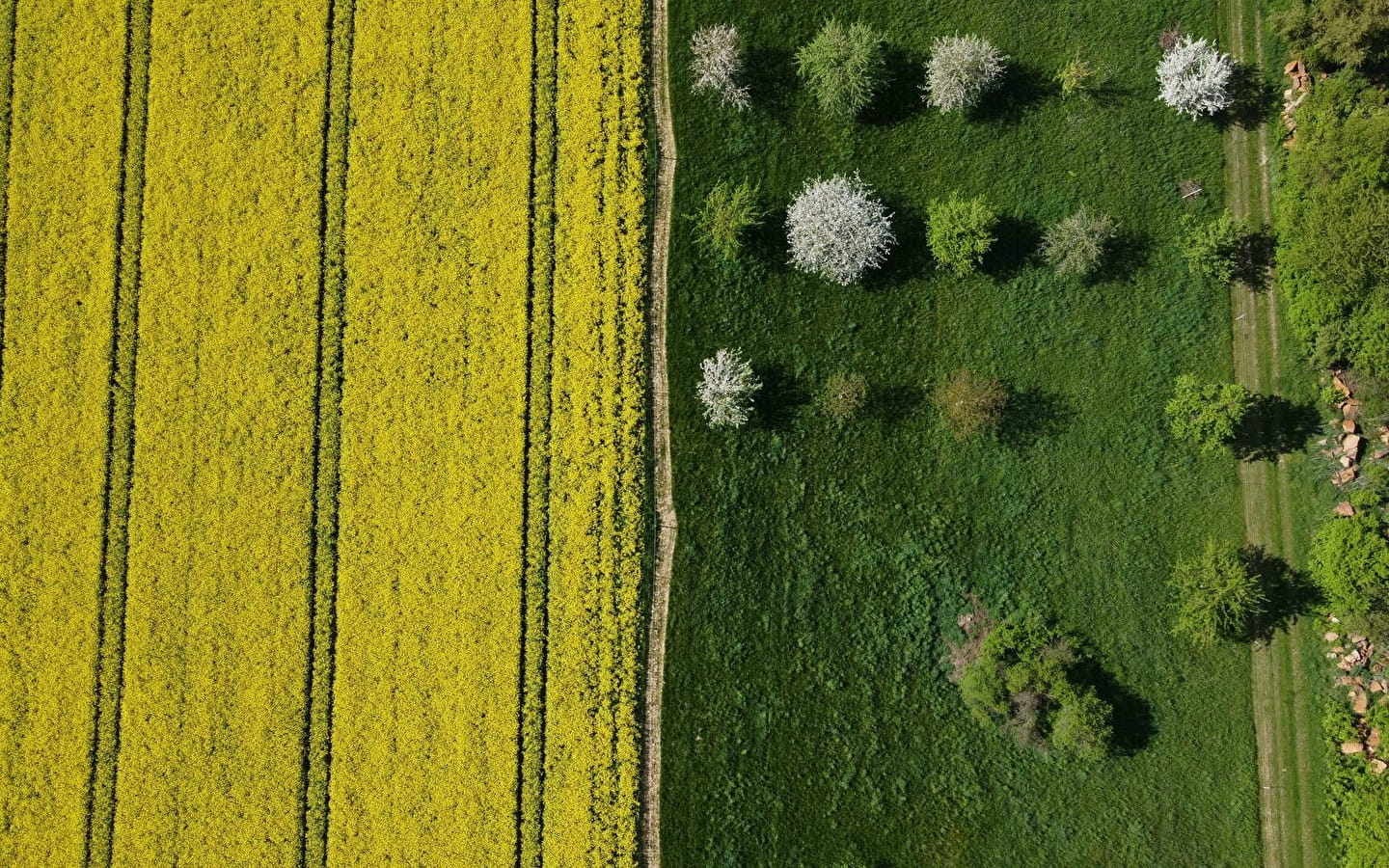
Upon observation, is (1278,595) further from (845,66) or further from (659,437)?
(845,66)

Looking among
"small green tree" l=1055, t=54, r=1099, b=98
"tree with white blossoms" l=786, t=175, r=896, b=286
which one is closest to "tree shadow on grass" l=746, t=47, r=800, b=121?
"tree with white blossoms" l=786, t=175, r=896, b=286

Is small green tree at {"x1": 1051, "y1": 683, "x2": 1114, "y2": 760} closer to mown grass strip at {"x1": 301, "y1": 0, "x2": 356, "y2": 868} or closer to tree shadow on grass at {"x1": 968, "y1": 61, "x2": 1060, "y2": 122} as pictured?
tree shadow on grass at {"x1": 968, "y1": 61, "x2": 1060, "y2": 122}

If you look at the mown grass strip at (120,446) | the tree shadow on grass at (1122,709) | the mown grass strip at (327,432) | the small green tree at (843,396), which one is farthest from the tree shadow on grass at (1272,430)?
the mown grass strip at (120,446)

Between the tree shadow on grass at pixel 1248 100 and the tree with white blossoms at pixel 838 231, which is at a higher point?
the tree shadow on grass at pixel 1248 100

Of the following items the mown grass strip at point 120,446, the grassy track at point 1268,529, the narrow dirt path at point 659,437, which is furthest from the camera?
the mown grass strip at point 120,446

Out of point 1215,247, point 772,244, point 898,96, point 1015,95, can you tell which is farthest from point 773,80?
point 1215,247

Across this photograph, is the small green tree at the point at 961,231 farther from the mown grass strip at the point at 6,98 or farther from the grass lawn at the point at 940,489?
the mown grass strip at the point at 6,98

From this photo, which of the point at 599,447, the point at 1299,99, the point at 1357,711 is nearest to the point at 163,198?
the point at 599,447
